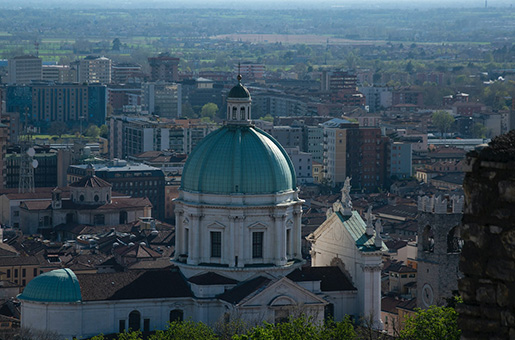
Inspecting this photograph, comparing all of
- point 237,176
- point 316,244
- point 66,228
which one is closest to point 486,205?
point 237,176

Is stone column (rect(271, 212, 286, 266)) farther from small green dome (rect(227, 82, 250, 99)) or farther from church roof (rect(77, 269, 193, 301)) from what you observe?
small green dome (rect(227, 82, 250, 99))

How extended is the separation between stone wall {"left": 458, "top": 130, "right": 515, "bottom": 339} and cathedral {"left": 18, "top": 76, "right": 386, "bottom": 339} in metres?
32.7

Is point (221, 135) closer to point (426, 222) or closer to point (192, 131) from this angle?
point (426, 222)

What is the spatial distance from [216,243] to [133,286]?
8.99ft

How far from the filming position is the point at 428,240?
52.2 m

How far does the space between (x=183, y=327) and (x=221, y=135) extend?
9417 mm

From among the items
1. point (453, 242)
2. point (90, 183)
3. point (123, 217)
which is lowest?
point (123, 217)

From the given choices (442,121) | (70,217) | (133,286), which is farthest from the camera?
(442,121)

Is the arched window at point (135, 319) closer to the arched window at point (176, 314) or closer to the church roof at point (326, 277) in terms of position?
the arched window at point (176, 314)

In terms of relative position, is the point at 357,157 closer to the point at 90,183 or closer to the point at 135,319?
the point at 90,183

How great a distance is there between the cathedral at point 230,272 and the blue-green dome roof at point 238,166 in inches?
1.2

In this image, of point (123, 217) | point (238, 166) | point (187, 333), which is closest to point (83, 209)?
point (123, 217)

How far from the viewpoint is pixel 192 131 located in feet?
481

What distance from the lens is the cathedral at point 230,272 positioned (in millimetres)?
49312
